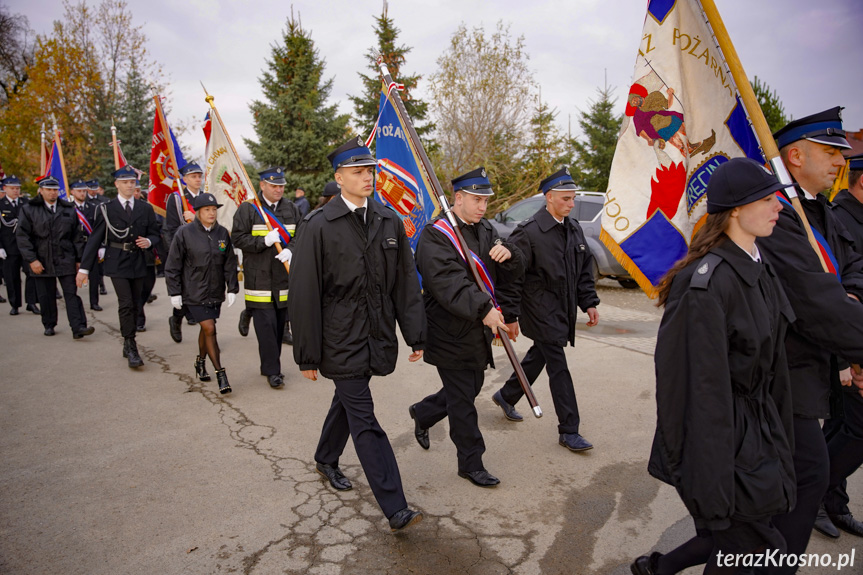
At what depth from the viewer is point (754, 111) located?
2893 mm

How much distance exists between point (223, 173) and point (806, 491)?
23.0 ft

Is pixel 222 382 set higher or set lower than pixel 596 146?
lower

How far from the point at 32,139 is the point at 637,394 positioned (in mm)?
26561

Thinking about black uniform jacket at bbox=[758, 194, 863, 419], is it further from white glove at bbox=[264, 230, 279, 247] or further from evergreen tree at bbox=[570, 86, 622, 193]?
evergreen tree at bbox=[570, 86, 622, 193]

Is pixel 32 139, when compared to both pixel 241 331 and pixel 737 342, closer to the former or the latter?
pixel 241 331

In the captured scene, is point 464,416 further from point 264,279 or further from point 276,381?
point 264,279

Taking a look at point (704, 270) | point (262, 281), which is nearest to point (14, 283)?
A: point (262, 281)

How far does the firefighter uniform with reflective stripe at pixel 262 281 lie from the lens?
639cm

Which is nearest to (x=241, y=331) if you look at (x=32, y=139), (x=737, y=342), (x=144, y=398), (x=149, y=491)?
(x=144, y=398)

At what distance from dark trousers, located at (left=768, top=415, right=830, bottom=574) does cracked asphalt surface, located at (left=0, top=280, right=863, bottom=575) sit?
2.65 feet

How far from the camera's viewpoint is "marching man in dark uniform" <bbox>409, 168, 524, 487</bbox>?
3910 mm

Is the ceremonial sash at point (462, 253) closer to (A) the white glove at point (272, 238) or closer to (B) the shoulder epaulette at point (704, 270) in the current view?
(B) the shoulder epaulette at point (704, 270)

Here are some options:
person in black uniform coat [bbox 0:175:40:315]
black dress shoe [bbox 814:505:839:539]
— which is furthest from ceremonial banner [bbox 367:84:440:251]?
person in black uniform coat [bbox 0:175:40:315]

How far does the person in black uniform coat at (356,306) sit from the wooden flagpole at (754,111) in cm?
205
